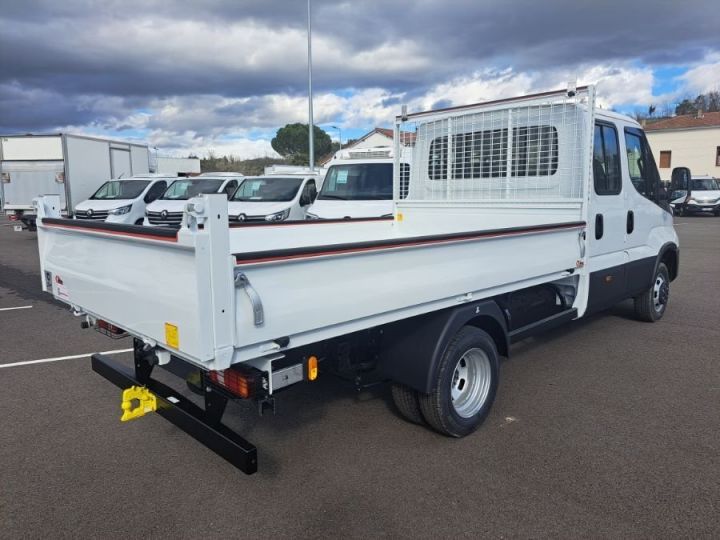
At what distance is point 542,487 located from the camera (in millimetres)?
3285

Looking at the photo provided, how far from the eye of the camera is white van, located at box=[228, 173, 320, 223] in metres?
12.4

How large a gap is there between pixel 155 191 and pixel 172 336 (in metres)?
15.5

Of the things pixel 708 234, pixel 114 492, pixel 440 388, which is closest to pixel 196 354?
pixel 114 492

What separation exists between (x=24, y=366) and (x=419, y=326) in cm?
421

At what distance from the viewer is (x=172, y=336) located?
2686mm

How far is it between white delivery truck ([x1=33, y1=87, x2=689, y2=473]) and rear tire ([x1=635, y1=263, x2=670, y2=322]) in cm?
4

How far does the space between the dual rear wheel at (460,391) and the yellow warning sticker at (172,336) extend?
168 centimetres

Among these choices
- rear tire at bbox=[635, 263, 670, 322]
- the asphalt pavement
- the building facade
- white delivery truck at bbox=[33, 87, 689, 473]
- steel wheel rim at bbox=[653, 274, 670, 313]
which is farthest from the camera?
the building facade

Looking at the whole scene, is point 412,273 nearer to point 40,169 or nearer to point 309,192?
point 309,192

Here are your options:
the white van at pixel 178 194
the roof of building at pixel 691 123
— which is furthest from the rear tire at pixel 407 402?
the roof of building at pixel 691 123

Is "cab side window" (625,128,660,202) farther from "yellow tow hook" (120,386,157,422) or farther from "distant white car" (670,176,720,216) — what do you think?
"distant white car" (670,176,720,216)

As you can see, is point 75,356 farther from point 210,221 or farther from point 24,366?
point 210,221

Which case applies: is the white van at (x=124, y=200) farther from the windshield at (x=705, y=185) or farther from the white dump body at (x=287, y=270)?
the windshield at (x=705, y=185)

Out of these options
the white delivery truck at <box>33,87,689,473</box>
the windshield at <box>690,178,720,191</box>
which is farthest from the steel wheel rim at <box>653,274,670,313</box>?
the windshield at <box>690,178,720,191</box>
